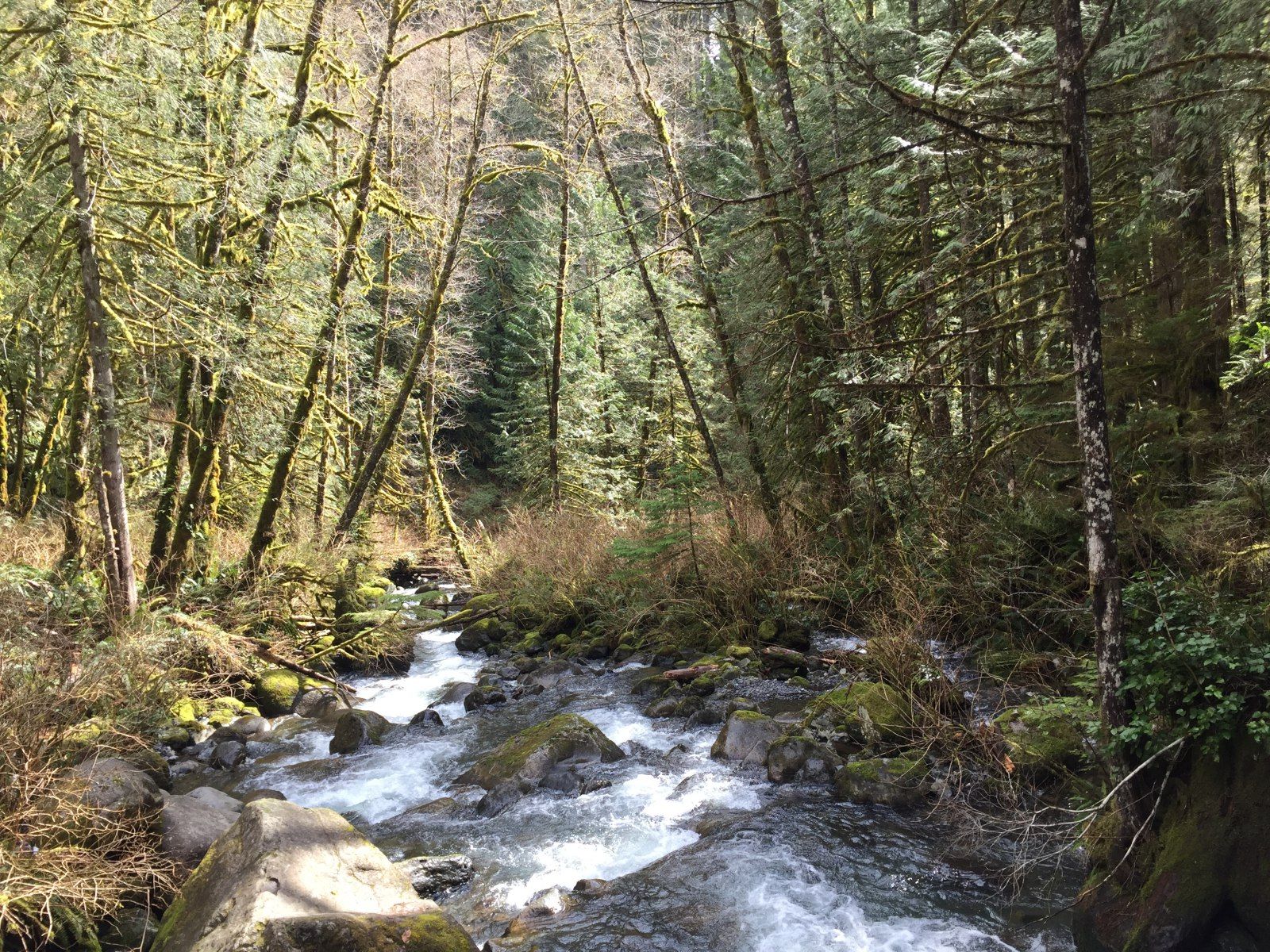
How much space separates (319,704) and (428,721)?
1.67 metres

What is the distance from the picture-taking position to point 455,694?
34.3ft

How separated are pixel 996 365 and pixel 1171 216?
2311mm

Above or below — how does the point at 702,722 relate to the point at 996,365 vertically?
below

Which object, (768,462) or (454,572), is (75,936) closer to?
(768,462)

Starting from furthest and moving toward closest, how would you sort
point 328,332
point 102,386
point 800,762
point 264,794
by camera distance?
point 328,332, point 102,386, point 264,794, point 800,762

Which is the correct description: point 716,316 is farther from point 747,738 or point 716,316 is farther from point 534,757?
point 534,757

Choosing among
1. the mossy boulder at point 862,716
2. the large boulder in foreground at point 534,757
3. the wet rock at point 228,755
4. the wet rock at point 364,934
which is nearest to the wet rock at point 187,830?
the wet rock at point 364,934

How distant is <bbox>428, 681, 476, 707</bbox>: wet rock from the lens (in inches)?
404

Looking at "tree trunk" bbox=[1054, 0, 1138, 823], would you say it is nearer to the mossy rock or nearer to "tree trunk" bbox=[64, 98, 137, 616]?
the mossy rock

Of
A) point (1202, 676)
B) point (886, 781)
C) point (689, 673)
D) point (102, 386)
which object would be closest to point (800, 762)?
point (886, 781)

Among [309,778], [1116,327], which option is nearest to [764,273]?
[1116,327]

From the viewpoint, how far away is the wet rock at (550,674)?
1081cm

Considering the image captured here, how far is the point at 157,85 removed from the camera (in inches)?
303

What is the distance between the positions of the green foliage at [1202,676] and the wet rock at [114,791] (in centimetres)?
589
